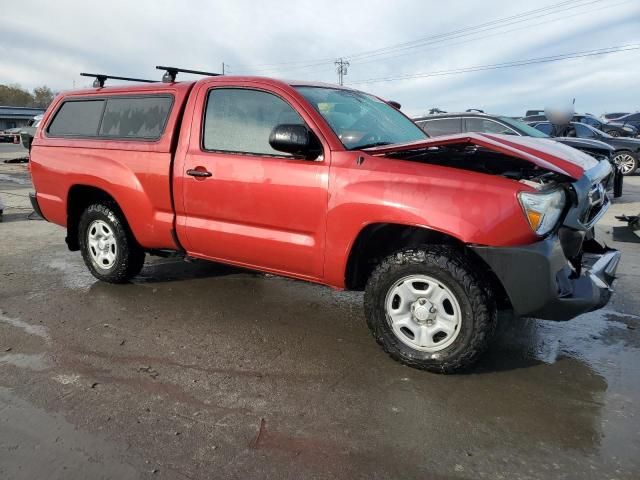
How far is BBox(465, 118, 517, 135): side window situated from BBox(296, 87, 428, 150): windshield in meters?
5.22

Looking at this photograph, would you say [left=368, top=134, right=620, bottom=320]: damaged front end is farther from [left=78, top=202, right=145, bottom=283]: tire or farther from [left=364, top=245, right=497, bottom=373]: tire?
[left=78, top=202, right=145, bottom=283]: tire

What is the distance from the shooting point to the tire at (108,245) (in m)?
4.75

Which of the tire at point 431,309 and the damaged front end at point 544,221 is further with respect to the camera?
the tire at point 431,309

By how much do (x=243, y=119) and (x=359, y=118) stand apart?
88 centimetres

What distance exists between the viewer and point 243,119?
3.92m

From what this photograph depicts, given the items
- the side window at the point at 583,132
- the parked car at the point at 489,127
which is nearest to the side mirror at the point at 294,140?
the parked car at the point at 489,127

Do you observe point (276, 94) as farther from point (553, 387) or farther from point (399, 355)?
point (553, 387)

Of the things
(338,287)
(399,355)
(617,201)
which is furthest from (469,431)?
(617,201)

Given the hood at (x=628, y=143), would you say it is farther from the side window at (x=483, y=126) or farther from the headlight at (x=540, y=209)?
the headlight at (x=540, y=209)

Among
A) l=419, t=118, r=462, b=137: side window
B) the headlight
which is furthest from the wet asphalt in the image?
l=419, t=118, r=462, b=137: side window

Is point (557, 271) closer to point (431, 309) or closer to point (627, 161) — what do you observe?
point (431, 309)

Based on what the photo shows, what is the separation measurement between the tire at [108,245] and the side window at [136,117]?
697 millimetres

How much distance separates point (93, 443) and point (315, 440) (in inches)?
42.6

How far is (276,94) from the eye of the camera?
12.4 feet
